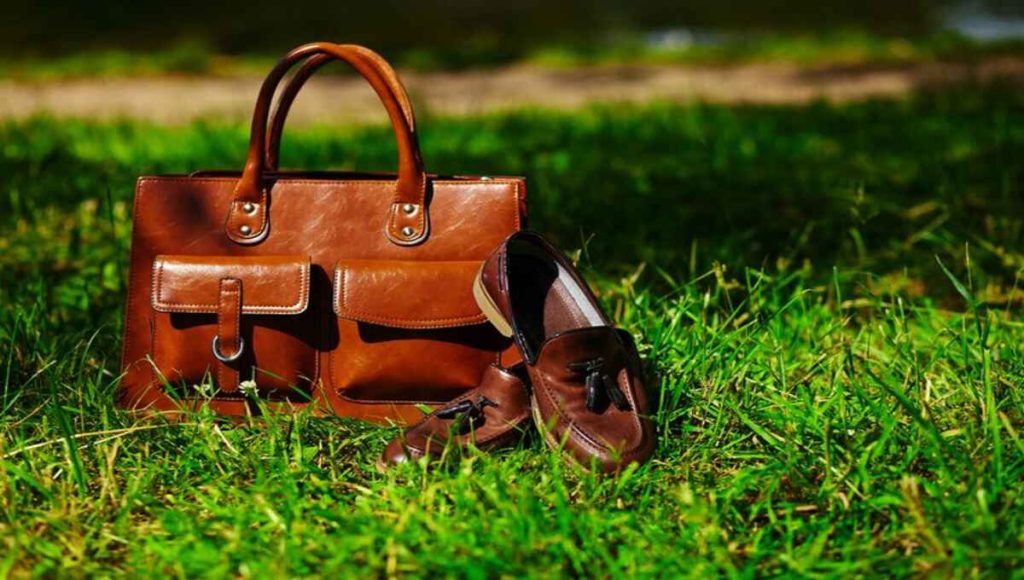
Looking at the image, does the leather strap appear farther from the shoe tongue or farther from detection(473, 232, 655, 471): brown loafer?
the shoe tongue

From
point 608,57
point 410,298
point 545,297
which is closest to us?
point 410,298

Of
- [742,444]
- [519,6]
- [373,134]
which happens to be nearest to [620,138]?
[373,134]

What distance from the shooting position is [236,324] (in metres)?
2.49

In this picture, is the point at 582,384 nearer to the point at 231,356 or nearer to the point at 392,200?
the point at 392,200

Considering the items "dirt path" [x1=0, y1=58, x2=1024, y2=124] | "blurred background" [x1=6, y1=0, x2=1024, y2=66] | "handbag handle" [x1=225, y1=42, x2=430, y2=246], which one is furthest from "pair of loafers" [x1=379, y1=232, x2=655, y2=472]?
"blurred background" [x1=6, y1=0, x2=1024, y2=66]

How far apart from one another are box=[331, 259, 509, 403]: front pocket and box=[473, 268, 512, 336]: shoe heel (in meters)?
0.07

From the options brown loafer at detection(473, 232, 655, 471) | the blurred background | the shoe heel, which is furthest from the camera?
the blurred background

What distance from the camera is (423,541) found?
6.23ft

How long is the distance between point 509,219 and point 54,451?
1.04 meters

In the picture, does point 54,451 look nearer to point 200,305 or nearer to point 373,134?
point 200,305

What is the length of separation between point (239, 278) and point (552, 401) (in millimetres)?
753

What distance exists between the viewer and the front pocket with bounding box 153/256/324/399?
248 centimetres

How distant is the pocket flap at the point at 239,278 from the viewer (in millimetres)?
2477

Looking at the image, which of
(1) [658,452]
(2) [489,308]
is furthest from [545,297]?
(1) [658,452]
